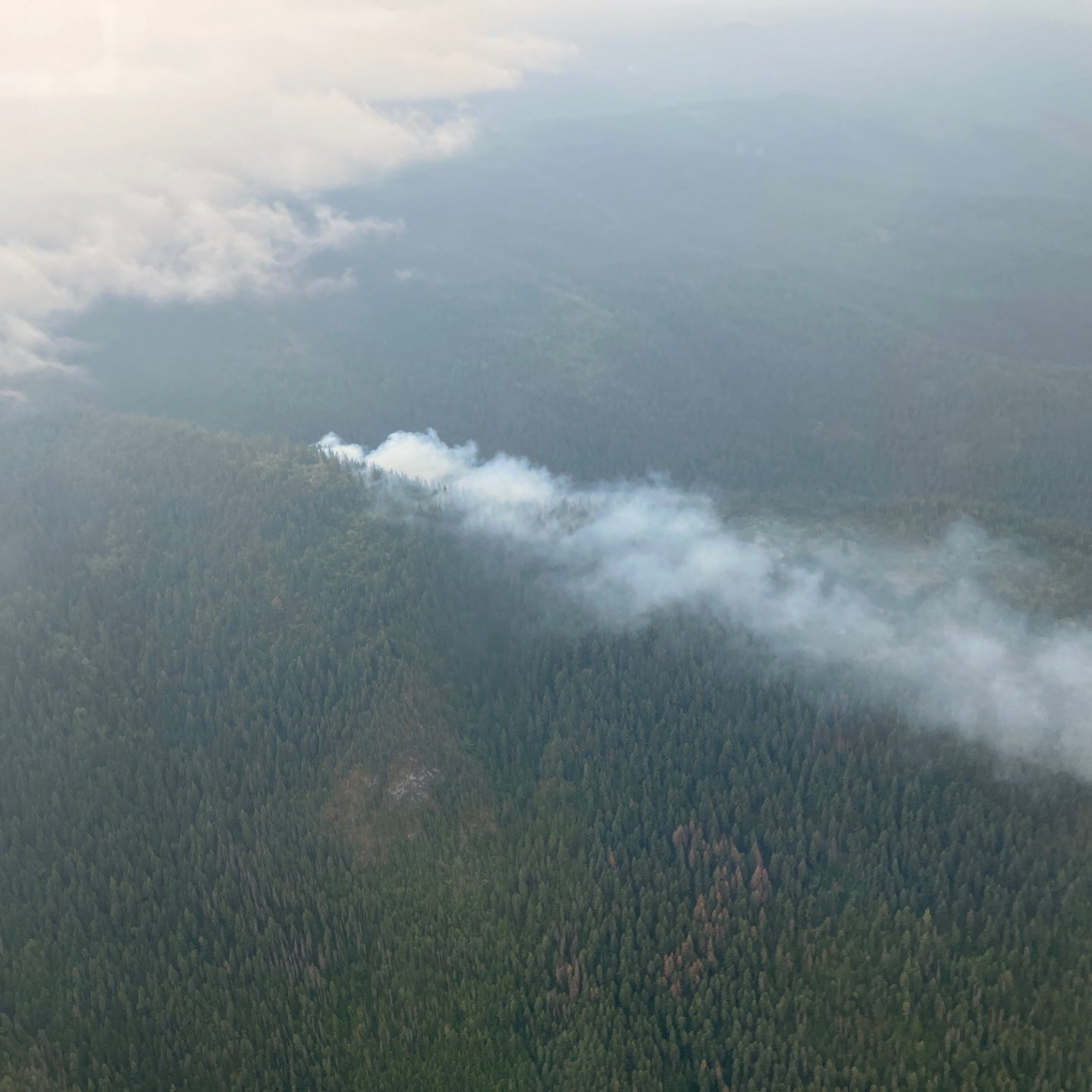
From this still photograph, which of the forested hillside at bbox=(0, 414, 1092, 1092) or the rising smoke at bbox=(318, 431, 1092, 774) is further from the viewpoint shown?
the rising smoke at bbox=(318, 431, 1092, 774)

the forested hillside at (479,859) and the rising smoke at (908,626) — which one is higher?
the rising smoke at (908,626)

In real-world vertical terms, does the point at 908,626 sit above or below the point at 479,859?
above

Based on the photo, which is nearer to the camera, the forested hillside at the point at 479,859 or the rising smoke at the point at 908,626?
the forested hillside at the point at 479,859

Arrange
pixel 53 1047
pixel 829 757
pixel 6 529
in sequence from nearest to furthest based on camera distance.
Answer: pixel 53 1047, pixel 829 757, pixel 6 529

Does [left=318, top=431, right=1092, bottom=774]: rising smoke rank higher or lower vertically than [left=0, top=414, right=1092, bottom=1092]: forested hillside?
higher

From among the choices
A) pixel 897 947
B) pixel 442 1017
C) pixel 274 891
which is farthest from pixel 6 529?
pixel 897 947

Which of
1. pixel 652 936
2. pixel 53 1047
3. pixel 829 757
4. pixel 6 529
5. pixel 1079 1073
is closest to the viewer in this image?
pixel 1079 1073

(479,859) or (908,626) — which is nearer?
(479,859)

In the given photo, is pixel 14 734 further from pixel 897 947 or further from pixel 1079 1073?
pixel 1079 1073
